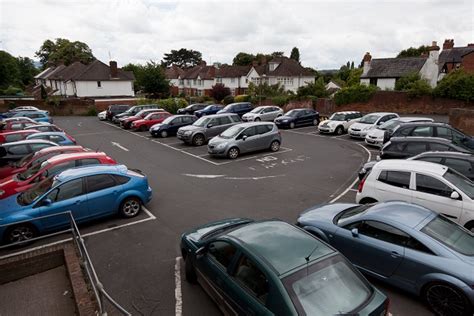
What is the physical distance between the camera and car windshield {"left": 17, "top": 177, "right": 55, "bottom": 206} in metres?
7.84

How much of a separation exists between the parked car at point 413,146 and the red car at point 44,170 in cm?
1036

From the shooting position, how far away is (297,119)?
25391mm

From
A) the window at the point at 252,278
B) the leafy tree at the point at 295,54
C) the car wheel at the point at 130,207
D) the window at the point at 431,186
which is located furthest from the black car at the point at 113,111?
the leafy tree at the point at 295,54

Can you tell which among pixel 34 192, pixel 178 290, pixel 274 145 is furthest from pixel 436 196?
pixel 274 145

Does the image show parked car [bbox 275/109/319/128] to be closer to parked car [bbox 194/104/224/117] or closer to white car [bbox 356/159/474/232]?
parked car [bbox 194/104/224/117]

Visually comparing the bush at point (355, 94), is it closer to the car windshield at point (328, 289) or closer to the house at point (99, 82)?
the car windshield at point (328, 289)

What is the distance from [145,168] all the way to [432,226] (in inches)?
474

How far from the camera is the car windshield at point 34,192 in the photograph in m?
7.84

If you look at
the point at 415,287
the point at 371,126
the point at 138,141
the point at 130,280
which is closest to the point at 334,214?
the point at 415,287

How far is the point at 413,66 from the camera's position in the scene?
40.2 m

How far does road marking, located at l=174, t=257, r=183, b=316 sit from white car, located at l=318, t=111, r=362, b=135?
17.7 metres

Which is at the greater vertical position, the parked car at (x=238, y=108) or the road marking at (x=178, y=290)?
the parked car at (x=238, y=108)

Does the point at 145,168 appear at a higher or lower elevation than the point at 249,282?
lower

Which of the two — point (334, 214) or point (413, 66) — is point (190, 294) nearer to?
point (334, 214)
